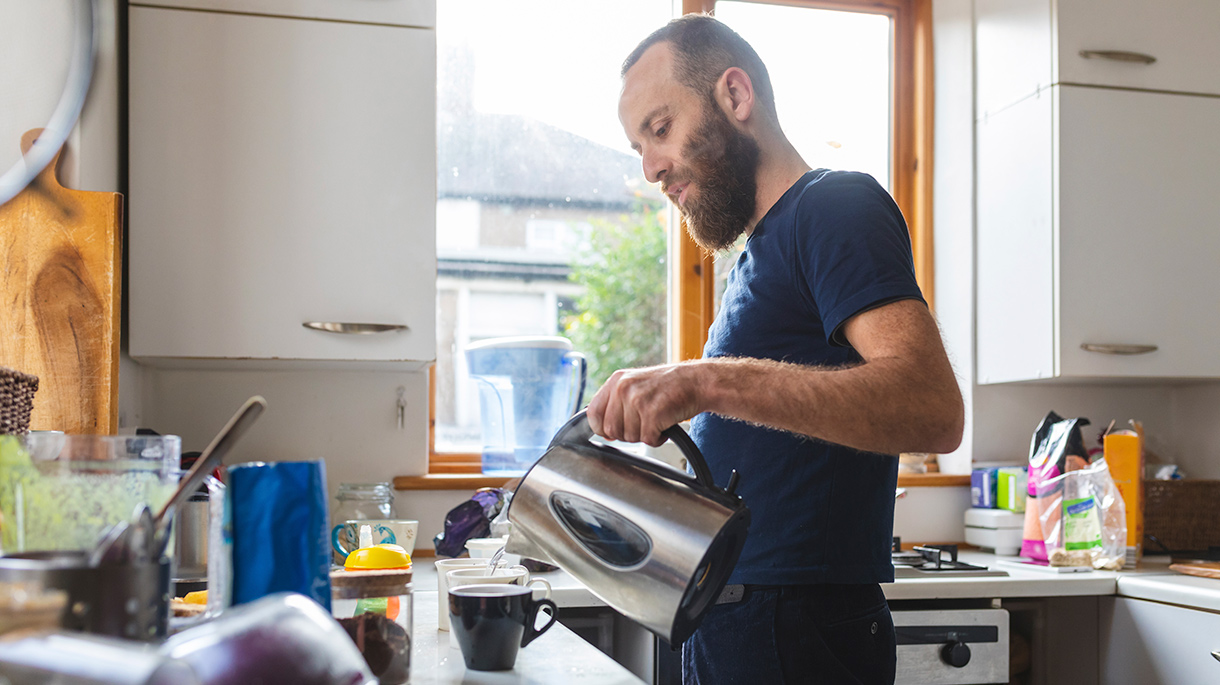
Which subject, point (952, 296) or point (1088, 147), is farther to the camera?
point (952, 296)

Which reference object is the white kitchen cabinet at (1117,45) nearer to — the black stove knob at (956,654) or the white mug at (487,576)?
the black stove knob at (956,654)

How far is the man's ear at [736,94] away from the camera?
1266 mm

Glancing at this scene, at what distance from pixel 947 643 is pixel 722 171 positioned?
0.97 metres

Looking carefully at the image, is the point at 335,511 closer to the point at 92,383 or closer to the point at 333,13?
the point at 92,383

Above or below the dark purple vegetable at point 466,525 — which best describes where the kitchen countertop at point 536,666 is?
above

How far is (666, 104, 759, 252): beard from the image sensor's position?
1257 mm

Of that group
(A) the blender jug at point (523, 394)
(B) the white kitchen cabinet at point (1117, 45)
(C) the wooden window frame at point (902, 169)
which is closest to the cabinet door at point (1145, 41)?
(B) the white kitchen cabinet at point (1117, 45)

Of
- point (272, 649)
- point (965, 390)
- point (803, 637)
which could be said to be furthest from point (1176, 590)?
point (272, 649)

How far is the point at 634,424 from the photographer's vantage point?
0.85 metres

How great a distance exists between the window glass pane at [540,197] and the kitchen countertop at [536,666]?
1.27 metres

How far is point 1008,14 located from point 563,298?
4.22 feet

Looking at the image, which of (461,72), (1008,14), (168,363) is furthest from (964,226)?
(168,363)

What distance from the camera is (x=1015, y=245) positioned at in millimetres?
2225

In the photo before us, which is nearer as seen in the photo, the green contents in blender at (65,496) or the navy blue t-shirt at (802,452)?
the green contents in blender at (65,496)
